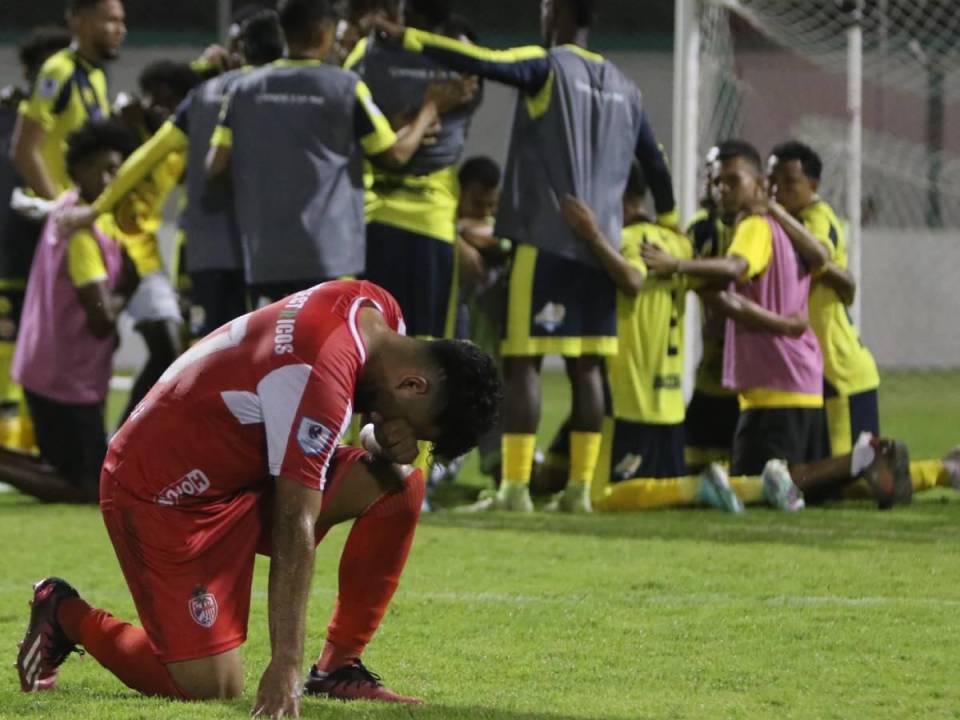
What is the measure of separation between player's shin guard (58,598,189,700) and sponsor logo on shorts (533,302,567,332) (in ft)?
11.1

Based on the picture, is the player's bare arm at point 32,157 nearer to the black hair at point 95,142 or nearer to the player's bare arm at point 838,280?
the black hair at point 95,142

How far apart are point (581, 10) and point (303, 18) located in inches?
44.4

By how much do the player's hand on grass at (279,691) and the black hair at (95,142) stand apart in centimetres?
479

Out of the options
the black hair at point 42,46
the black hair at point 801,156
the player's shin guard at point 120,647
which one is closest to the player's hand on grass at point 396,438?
the player's shin guard at point 120,647

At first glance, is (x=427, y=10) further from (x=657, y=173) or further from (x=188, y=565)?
(x=188, y=565)

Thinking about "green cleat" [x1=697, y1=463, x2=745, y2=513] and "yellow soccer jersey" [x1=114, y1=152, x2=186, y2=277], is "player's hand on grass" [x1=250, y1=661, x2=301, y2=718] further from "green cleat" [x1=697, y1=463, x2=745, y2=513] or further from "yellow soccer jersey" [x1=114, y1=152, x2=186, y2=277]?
"yellow soccer jersey" [x1=114, y1=152, x2=186, y2=277]

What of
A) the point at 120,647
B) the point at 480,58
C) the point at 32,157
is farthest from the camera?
the point at 32,157

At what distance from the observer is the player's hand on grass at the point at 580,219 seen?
7188 mm

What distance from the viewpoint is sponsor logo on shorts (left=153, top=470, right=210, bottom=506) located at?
3.90 m

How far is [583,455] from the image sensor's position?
7316 millimetres

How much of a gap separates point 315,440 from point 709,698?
1035mm

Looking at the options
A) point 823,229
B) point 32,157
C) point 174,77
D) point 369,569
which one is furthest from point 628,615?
point 174,77

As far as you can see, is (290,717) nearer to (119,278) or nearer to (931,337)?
(119,278)

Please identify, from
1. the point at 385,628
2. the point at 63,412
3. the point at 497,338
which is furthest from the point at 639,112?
the point at 385,628
